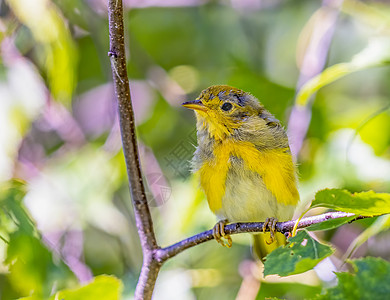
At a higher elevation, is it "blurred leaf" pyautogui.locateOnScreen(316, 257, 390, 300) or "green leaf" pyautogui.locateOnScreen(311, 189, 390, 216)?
"green leaf" pyautogui.locateOnScreen(311, 189, 390, 216)

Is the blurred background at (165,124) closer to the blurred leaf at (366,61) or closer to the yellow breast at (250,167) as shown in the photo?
the blurred leaf at (366,61)

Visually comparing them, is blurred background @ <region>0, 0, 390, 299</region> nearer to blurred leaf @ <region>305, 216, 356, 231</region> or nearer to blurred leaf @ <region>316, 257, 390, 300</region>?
blurred leaf @ <region>305, 216, 356, 231</region>

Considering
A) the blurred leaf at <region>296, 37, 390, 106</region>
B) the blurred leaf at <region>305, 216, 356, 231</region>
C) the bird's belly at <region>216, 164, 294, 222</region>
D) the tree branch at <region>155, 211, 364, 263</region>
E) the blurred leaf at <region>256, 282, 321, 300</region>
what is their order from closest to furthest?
the blurred leaf at <region>305, 216, 356, 231</region>
the tree branch at <region>155, 211, 364, 263</region>
the blurred leaf at <region>296, 37, 390, 106</region>
the bird's belly at <region>216, 164, 294, 222</region>
the blurred leaf at <region>256, 282, 321, 300</region>

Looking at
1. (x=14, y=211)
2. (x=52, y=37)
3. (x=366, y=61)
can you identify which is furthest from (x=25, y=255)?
(x=366, y=61)

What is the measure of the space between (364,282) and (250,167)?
142 centimetres

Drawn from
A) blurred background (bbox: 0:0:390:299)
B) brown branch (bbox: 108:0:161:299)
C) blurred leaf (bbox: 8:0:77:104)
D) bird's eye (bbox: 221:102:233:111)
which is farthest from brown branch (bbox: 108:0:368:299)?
blurred leaf (bbox: 8:0:77:104)

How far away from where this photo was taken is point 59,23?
2.96 metres

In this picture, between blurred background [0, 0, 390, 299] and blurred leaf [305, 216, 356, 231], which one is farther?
blurred background [0, 0, 390, 299]

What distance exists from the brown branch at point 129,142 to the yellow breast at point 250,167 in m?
0.83

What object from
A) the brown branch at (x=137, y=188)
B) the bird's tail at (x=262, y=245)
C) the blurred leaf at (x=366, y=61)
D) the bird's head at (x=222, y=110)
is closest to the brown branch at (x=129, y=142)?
the brown branch at (x=137, y=188)

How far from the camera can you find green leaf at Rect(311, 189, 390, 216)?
57.4 inches

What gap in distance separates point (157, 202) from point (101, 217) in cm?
39

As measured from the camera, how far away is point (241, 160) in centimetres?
271

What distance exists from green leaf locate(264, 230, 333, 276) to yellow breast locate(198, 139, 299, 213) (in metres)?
1.02
